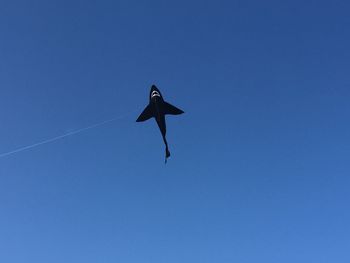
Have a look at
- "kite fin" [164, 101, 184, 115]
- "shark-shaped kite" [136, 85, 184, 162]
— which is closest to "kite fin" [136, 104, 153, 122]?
"shark-shaped kite" [136, 85, 184, 162]

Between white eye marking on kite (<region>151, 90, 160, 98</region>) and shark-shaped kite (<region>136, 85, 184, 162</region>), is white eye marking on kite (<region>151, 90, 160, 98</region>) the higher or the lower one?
the higher one

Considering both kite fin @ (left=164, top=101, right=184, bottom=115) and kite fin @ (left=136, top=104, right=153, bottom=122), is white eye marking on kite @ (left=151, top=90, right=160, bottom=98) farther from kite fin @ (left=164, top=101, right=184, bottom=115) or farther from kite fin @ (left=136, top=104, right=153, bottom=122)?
kite fin @ (left=136, top=104, right=153, bottom=122)

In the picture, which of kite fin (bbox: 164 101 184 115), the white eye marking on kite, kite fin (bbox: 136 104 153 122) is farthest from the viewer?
kite fin (bbox: 136 104 153 122)

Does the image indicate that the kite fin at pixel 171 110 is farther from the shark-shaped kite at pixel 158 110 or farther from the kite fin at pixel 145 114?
the kite fin at pixel 145 114

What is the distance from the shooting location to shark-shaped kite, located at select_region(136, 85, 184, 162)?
109 ft

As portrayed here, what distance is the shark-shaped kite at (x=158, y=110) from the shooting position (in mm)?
33250

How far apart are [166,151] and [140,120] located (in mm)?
4249

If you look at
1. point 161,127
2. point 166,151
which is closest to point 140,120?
point 161,127

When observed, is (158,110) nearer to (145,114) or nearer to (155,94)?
(145,114)

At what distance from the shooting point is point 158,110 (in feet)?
111

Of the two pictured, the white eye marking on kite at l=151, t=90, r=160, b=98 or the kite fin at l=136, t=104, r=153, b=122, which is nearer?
the white eye marking on kite at l=151, t=90, r=160, b=98

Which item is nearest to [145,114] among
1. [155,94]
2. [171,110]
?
[155,94]

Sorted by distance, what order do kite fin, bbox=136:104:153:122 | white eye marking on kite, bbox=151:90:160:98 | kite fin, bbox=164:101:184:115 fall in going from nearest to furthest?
1. white eye marking on kite, bbox=151:90:160:98
2. kite fin, bbox=164:101:184:115
3. kite fin, bbox=136:104:153:122

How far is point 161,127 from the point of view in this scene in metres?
33.2
